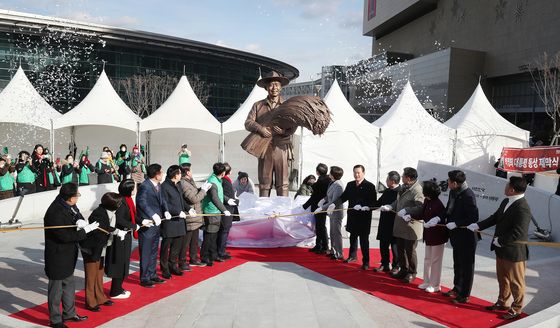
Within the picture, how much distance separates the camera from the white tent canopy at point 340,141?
570 inches

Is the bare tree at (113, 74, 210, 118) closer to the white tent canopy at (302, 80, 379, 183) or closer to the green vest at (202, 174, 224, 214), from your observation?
the white tent canopy at (302, 80, 379, 183)

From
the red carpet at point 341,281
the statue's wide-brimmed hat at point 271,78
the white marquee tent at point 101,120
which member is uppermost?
the statue's wide-brimmed hat at point 271,78

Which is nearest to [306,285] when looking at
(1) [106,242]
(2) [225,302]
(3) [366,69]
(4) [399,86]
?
(2) [225,302]

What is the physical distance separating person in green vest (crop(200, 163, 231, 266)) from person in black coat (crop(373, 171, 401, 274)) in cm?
221

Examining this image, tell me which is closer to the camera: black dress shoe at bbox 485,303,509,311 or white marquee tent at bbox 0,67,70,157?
black dress shoe at bbox 485,303,509,311

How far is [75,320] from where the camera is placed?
4.25 metres

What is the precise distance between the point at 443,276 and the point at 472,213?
154 cm

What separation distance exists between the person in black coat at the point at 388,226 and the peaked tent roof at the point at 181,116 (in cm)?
971

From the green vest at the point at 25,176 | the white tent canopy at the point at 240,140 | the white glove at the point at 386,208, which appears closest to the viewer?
the white glove at the point at 386,208

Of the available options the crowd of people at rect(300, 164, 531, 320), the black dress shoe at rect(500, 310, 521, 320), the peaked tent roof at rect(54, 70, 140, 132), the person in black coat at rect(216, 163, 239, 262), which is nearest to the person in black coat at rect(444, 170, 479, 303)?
the crowd of people at rect(300, 164, 531, 320)

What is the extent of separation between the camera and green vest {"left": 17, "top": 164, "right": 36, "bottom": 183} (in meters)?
9.65

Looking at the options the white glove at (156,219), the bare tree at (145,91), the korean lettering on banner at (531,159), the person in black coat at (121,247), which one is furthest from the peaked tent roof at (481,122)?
the bare tree at (145,91)

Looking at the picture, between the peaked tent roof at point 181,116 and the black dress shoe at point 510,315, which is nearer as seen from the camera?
the black dress shoe at point 510,315

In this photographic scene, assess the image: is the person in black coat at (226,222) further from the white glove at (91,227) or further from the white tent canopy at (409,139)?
the white tent canopy at (409,139)
